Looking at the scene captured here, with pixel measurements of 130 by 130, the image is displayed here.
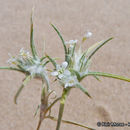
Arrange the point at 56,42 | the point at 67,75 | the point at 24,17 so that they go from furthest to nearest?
the point at 24,17 < the point at 56,42 < the point at 67,75

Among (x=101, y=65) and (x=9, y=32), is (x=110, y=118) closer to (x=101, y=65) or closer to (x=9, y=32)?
(x=101, y=65)

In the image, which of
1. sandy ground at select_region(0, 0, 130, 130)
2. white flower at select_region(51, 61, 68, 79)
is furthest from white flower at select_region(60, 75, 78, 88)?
sandy ground at select_region(0, 0, 130, 130)

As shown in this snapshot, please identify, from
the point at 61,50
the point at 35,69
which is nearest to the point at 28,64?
the point at 35,69

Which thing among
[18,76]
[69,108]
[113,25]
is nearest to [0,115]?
[18,76]

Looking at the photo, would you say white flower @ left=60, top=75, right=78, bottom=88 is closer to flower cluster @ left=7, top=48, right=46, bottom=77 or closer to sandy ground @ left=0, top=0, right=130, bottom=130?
flower cluster @ left=7, top=48, right=46, bottom=77

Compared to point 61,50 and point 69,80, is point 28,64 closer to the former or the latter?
point 69,80

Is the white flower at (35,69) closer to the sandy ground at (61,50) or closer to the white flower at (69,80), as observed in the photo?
the white flower at (69,80)

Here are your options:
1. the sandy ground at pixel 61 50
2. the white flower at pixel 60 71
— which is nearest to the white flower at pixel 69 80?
the white flower at pixel 60 71

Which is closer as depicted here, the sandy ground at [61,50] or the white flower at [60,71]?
the white flower at [60,71]

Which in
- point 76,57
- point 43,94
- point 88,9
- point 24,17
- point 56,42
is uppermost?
point 88,9
